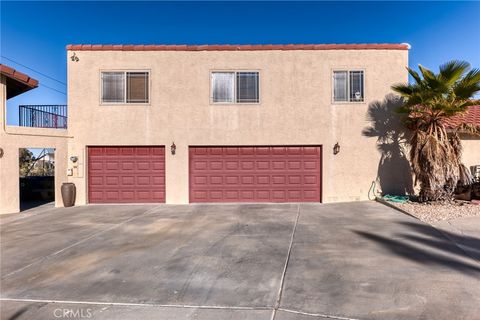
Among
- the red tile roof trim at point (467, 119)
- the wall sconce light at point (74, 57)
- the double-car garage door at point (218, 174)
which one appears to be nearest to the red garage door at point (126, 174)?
the double-car garage door at point (218, 174)

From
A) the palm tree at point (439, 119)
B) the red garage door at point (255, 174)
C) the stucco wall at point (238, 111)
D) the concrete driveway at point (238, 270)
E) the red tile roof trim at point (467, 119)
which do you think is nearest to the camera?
the concrete driveway at point (238, 270)

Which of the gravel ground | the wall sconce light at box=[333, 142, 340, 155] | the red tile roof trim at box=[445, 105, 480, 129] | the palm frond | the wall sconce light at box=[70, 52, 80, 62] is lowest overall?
the gravel ground

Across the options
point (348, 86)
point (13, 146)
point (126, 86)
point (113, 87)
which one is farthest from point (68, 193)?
point (348, 86)

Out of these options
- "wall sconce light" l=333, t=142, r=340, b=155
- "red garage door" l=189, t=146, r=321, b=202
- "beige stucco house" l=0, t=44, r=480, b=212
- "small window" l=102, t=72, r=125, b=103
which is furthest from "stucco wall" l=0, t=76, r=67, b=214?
"wall sconce light" l=333, t=142, r=340, b=155

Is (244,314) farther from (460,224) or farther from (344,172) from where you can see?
(344,172)

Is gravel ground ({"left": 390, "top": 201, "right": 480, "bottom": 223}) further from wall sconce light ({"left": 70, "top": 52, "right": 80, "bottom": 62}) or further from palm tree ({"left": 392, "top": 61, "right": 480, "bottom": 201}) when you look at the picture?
wall sconce light ({"left": 70, "top": 52, "right": 80, "bottom": 62})

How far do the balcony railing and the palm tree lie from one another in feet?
49.5

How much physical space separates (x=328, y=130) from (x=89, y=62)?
32.2ft

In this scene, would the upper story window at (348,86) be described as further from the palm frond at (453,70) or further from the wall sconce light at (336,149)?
the palm frond at (453,70)

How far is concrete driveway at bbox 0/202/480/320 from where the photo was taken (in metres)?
3.93

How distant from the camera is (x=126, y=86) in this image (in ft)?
40.2

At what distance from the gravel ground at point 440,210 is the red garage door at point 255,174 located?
3337 mm

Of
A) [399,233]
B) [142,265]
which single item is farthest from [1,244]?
[399,233]

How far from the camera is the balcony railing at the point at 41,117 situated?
13.3 m
